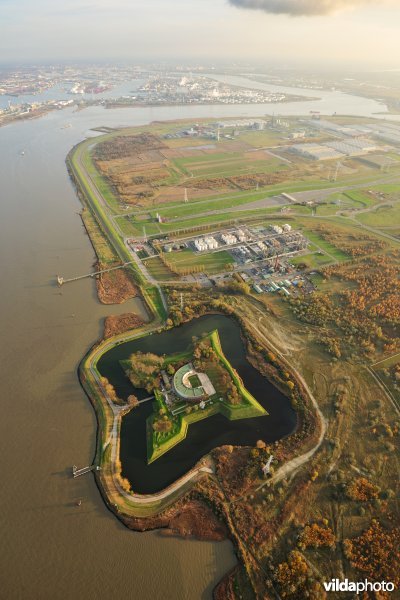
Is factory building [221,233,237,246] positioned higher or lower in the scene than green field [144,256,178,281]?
higher

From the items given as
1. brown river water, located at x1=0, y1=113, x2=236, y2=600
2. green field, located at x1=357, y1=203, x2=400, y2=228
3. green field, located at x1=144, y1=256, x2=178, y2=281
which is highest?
green field, located at x1=357, y1=203, x2=400, y2=228

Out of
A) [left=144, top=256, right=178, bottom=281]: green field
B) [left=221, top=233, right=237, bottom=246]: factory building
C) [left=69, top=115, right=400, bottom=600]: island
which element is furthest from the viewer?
[left=221, top=233, right=237, bottom=246]: factory building

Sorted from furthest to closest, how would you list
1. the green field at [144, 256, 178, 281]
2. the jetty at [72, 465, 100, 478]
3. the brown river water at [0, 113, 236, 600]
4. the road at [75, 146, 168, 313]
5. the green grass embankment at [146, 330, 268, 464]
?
1. the green field at [144, 256, 178, 281]
2. the road at [75, 146, 168, 313]
3. the green grass embankment at [146, 330, 268, 464]
4. the jetty at [72, 465, 100, 478]
5. the brown river water at [0, 113, 236, 600]

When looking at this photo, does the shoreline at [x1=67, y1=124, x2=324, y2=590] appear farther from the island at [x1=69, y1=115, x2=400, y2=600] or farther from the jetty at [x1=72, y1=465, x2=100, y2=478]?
the jetty at [x1=72, y1=465, x2=100, y2=478]

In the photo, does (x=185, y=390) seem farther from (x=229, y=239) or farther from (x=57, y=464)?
(x=229, y=239)

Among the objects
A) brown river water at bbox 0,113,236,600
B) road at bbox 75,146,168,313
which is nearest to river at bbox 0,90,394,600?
brown river water at bbox 0,113,236,600

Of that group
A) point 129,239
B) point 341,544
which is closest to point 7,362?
point 129,239

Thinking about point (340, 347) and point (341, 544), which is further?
point (340, 347)

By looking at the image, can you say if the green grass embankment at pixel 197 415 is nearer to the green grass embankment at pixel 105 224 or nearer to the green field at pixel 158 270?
the green grass embankment at pixel 105 224

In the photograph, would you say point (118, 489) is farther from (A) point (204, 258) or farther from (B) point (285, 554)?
(A) point (204, 258)
